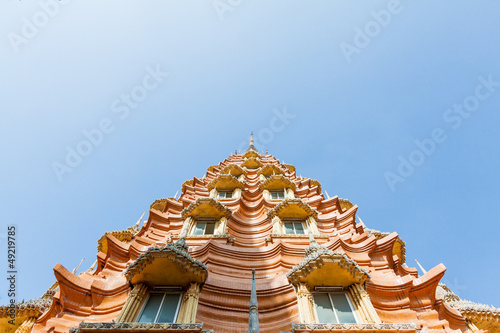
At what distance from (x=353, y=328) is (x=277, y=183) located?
1440cm

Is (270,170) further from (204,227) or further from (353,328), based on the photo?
(353,328)

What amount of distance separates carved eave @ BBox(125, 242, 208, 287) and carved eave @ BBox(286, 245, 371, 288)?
3.23m

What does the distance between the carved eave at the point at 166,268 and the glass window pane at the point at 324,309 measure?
383 cm

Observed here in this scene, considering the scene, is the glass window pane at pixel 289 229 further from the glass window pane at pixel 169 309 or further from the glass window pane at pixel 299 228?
the glass window pane at pixel 169 309

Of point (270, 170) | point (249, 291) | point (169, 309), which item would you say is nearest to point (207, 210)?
point (249, 291)

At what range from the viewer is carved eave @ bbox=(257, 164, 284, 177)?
26.4 meters

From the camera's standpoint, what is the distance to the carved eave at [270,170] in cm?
2642

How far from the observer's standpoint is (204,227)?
A: 17.0 metres

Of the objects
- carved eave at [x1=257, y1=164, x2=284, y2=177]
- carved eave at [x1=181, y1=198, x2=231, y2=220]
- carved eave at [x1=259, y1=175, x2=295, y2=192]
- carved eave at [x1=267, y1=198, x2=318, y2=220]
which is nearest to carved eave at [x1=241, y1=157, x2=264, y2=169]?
carved eave at [x1=257, y1=164, x2=284, y2=177]

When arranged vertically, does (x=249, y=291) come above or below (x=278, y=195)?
below

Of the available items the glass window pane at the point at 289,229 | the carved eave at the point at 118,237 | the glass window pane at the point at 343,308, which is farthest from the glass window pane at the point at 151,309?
the carved eave at the point at 118,237

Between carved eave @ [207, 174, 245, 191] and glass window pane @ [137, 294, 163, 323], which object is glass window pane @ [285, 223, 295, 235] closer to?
carved eave @ [207, 174, 245, 191]

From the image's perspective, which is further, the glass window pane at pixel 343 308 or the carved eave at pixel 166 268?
the carved eave at pixel 166 268

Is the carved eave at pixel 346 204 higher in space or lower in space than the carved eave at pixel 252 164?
lower
